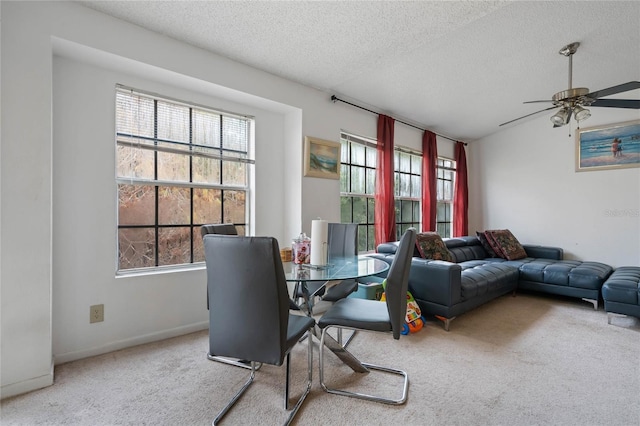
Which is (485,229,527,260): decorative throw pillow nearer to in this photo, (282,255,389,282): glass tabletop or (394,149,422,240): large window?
(394,149,422,240): large window

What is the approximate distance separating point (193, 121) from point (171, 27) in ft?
2.48

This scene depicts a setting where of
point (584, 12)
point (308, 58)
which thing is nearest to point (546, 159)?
point (584, 12)

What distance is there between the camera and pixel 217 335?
1.47 metres

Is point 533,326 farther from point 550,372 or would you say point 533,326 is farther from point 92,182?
point 92,182

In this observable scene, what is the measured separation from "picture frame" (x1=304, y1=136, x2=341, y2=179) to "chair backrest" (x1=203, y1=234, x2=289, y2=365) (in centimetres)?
198

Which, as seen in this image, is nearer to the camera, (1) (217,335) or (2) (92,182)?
(1) (217,335)

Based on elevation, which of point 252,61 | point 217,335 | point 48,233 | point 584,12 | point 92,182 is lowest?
point 217,335

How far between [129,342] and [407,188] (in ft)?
12.8

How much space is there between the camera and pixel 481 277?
3.27m

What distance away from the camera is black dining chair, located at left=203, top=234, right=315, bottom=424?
135 centimetres

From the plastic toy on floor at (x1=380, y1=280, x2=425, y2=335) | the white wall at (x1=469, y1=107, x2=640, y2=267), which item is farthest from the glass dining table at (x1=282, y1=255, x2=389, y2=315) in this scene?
the white wall at (x1=469, y1=107, x2=640, y2=267)

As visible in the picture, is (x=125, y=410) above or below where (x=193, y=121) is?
below

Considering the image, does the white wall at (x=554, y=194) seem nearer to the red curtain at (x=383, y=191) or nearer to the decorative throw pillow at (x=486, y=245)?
the decorative throw pillow at (x=486, y=245)

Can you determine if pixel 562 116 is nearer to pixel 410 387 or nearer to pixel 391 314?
pixel 391 314
